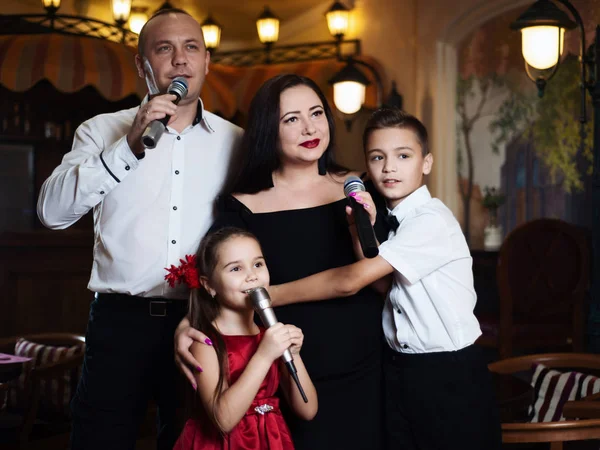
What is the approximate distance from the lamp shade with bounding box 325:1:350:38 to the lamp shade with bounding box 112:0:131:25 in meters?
2.08

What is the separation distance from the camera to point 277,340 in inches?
67.2

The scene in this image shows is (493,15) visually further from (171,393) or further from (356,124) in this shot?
(171,393)

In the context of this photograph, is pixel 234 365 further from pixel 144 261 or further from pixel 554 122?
pixel 554 122

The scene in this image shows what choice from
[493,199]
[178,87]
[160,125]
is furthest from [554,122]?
[160,125]

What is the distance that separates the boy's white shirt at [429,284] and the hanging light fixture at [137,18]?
7.41m

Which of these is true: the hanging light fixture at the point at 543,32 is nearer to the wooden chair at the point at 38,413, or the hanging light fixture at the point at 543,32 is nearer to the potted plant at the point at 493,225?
the potted plant at the point at 493,225

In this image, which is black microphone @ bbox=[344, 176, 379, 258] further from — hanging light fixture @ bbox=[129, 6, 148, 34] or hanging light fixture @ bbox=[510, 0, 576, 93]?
hanging light fixture @ bbox=[129, 6, 148, 34]

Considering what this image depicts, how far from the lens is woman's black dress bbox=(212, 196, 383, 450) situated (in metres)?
2.05

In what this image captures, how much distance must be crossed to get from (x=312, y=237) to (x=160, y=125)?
0.59 m

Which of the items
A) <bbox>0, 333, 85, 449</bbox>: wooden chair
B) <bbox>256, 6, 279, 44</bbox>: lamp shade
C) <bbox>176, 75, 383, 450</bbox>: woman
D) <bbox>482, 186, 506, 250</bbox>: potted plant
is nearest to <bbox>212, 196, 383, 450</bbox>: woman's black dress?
<bbox>176, 75, 383, 450</bbox>: woman

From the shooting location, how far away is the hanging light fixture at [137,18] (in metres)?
8.82

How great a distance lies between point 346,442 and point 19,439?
62.3 inches

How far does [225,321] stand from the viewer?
195 centimetres

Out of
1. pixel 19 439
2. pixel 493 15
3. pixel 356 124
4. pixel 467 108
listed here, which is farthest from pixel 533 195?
pixel 19 439
